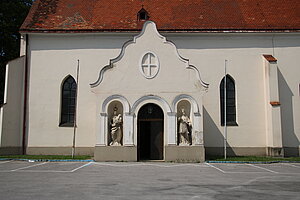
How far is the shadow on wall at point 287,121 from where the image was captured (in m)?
19.0

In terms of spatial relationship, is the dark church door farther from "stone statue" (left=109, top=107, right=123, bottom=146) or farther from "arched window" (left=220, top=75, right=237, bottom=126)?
"arched window" (left=220, top=75, right=237, bottom=126)

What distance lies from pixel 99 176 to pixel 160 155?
6.39 m

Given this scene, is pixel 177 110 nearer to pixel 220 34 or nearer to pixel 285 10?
pixel 220 34

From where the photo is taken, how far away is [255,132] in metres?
19.2

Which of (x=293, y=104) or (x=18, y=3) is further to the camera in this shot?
(x=18, y=3)

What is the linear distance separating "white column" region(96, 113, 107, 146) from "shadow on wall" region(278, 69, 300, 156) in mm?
11534

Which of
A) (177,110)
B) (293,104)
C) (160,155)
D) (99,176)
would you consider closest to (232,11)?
(293,104)

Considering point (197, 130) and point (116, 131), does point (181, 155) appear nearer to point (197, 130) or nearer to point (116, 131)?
point (197, 130)

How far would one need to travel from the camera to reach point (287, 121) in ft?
63.0

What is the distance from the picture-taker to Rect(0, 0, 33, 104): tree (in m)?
23.9

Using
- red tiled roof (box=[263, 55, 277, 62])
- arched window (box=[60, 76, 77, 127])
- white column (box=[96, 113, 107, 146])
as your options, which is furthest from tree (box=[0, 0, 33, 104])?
red tiled roof (box=[263, 55, 277, 62])

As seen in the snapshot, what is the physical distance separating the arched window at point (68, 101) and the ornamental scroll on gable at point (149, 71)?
425 centimetres

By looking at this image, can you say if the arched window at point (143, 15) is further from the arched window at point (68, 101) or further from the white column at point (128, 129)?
the white column at point (128, 129)

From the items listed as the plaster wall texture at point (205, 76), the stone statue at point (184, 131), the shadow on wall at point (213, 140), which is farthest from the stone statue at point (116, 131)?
the shadow on wall at point (213, 140)
